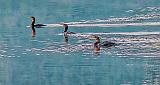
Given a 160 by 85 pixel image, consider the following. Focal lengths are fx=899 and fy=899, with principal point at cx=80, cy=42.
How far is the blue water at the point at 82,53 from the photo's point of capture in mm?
38438

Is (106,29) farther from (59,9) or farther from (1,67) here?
(59,9)

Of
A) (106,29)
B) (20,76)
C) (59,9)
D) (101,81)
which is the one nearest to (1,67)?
(20,76)

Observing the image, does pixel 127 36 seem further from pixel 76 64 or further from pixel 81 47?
pixel 76 64

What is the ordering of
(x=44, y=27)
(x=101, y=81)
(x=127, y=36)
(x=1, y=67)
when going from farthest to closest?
1. (x=44, y=27)
2. (x=127, y=36)
3. (x=1, y=67)
4. (x=101, y=81)

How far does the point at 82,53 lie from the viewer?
4503 centimetres

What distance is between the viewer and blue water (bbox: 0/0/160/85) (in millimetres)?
38438

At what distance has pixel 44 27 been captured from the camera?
60656 mm

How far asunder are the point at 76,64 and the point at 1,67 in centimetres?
348

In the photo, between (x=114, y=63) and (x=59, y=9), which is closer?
(x=114, y=63)

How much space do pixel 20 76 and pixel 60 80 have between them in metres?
1.92

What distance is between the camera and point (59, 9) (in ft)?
265

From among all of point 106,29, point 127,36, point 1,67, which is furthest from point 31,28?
point 1,67

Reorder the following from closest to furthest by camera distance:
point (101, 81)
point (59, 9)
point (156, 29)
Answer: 1. point (101, 81)
2. point (156, 29)
3. point (59, 9)

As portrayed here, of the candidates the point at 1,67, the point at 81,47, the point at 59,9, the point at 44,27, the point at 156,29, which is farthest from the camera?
the point at 59,9
